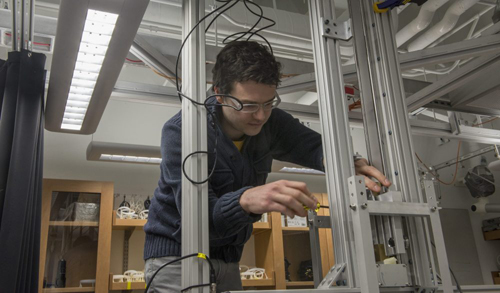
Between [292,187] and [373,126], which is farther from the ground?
[373,126]

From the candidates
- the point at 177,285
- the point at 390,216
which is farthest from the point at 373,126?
the point at 177,285

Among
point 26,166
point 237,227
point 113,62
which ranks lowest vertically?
point 237,227

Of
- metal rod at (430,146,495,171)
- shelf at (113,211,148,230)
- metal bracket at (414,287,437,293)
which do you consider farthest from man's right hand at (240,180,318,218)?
metal rod at (430,146,495,171)

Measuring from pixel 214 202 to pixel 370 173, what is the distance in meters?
0.46

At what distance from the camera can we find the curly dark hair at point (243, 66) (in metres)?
1.30

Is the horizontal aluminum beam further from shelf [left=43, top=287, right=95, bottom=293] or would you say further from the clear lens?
shelf [left=43, top=287, right=95, bottom=293]

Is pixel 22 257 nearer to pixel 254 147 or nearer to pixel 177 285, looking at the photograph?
pixel 177 285

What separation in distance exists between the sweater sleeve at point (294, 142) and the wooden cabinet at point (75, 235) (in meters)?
2.25

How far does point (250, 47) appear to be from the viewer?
137cm

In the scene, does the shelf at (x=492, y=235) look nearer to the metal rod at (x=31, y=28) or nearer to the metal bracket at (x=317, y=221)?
the metal bracket at (x=317, y=221)

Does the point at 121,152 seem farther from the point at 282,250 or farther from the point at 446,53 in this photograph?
the point at 446,53

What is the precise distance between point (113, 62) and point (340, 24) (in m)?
0.94

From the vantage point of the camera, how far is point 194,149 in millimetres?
1140

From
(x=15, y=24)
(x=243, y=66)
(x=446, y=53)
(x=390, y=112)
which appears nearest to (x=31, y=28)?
(x=15, y=24)
